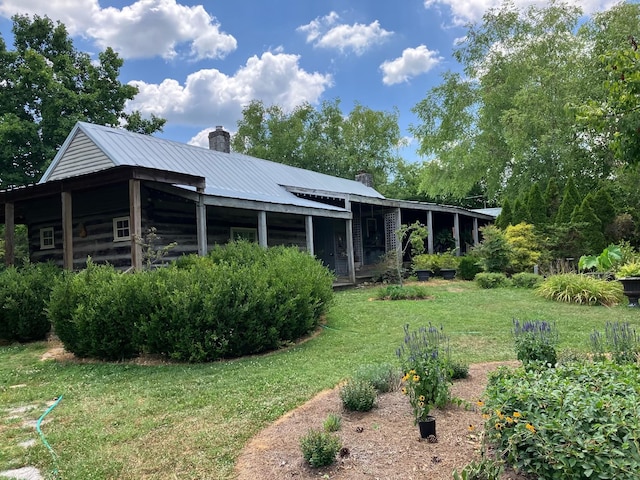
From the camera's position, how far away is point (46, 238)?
45.6 ft

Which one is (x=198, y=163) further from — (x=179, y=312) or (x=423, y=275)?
(x=179, y=312)

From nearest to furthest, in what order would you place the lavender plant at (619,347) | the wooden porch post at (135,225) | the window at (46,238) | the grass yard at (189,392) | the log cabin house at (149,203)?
the grass yard at (189,392) → the lavender plant at (619,347) → the wooden porch post at (135,225) → the log cabin house at (149,203) → the window at (46,238)

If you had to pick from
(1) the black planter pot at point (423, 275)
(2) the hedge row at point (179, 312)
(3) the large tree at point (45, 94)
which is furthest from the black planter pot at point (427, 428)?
(3) the large tree at point (45, 94)

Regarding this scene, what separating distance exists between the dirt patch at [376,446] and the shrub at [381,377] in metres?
0.28

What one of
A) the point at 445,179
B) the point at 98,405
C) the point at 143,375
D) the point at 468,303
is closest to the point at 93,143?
the point at 143,375

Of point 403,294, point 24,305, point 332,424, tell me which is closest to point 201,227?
point 24,305

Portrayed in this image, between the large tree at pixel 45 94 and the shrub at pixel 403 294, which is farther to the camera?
the large tree at pixel 45 94

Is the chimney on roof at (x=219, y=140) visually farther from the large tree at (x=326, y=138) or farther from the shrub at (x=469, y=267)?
the large tree at (x=326, y=138)

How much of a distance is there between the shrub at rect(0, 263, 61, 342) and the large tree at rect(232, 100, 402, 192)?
1199 inches

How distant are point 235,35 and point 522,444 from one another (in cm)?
1892

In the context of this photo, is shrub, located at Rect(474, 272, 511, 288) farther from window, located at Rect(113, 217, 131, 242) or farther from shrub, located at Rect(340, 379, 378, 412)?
shrub, located at Rect(340, 379, 378, 412)

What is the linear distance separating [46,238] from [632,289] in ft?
52.1

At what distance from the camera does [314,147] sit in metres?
38.8

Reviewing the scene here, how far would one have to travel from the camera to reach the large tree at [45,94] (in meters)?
21.4
